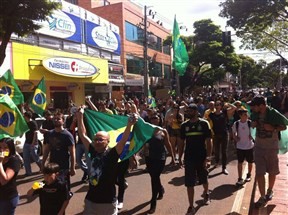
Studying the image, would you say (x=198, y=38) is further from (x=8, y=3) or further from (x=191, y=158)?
(x=191, y=158)

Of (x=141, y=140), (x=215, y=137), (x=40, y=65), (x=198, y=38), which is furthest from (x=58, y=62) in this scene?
(x=198, y=38)

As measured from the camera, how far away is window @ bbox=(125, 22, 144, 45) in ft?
118

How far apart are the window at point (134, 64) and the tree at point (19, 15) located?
22.6 metres

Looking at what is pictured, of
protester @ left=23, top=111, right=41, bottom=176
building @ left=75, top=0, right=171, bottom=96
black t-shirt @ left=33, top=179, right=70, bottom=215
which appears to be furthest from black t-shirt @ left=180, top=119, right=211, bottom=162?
building @ left=75, top=0, right=171, bottom=96

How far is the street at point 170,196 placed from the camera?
618 centimetres

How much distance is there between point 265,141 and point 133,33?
32525mm

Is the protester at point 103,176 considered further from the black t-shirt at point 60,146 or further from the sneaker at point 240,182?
the sneaker at point 240,182

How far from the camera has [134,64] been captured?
37.3 metres

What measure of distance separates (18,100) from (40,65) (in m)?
10.4

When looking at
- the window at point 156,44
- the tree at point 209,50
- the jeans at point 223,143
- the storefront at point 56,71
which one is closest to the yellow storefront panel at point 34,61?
the storefront at point 56,71

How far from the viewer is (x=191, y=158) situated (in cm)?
577

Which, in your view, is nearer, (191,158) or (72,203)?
(191,158)

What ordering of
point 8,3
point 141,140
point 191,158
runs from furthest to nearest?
point 8,3
point 191,158
point 141,140

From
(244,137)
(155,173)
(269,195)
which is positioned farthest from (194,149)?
(244,137)
